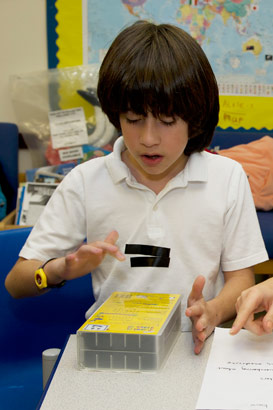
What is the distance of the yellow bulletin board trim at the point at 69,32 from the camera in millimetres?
2590

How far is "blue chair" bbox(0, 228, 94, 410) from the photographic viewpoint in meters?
1.13

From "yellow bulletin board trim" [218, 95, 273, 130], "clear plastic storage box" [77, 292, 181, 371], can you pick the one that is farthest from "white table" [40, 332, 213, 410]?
"yellow bulletin board trim" [218, 95, 273, 130]

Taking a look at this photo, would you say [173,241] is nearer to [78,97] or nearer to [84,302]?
[84,302]

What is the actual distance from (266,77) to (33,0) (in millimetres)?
1160

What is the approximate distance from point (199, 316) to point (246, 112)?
1973 millimetres

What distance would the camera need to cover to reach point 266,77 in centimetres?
265

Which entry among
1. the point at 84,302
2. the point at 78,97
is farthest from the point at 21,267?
the point at 78,97

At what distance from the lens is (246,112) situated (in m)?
2.67

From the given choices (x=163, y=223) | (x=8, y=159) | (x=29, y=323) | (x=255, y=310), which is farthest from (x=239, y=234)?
(x=8, y=159)

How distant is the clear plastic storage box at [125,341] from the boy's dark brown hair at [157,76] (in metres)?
0.34

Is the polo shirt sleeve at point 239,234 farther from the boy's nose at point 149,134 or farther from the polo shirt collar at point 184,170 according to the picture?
the boy's nose at point 149,134

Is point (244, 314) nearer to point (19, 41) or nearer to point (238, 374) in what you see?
point (238, 374)

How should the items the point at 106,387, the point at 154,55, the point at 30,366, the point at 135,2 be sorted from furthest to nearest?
1. the point at 135,2
2. the point at 30,366
3. the point at 154,55
4. the point at 106,387

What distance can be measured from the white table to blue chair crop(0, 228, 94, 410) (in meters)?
0.39
